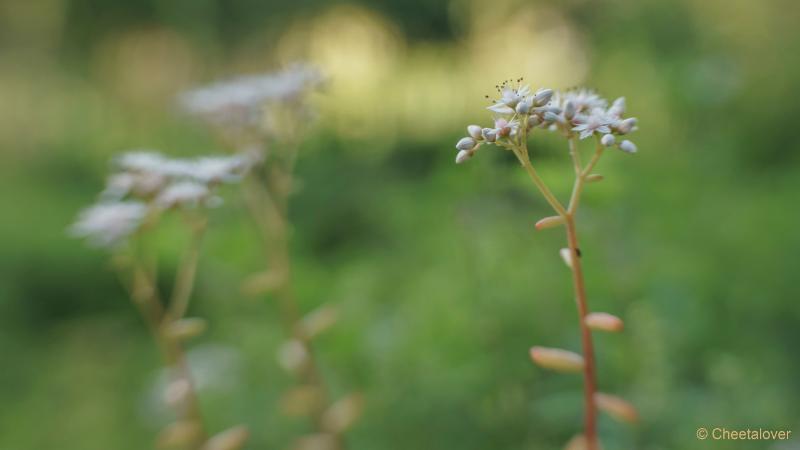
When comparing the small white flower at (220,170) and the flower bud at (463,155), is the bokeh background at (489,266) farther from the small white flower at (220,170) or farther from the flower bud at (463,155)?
the flower bud at (463,155)

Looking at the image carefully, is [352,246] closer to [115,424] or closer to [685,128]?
[115,424]

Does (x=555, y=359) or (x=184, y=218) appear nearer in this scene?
(x=555, y=359)

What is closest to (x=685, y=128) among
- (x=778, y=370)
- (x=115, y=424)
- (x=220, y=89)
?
(x=778, y=370)

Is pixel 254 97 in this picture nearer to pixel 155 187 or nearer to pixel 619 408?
pixel 155 187

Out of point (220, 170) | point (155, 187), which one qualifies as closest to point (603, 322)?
point (220, 170)

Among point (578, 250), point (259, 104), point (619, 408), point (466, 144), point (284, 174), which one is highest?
point (259, 104)

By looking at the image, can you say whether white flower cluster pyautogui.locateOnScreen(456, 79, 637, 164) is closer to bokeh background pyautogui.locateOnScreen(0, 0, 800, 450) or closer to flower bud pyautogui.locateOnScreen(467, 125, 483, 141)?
flower bud pyautogui.locateOnScreen(467, 125, 483, 141)

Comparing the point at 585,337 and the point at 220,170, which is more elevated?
the point at 220,170

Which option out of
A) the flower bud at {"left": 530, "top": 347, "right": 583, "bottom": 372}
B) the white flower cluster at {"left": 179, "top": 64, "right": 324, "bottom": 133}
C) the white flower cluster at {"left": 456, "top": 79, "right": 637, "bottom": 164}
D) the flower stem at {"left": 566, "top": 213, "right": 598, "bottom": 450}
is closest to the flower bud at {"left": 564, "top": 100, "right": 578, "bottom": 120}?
the white flower cluster at {"left": 456, "top": 79, "right": 637, "bottom": 164}
